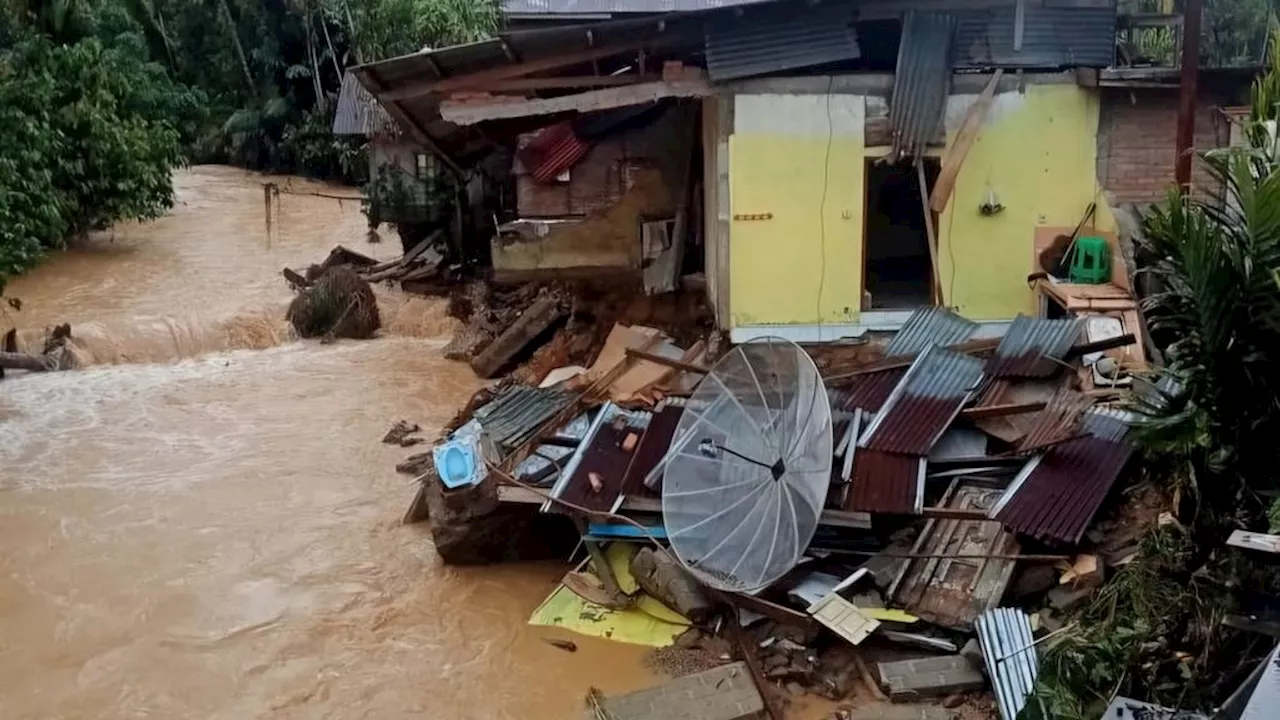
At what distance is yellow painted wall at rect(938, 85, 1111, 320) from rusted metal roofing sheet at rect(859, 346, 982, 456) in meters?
1.51

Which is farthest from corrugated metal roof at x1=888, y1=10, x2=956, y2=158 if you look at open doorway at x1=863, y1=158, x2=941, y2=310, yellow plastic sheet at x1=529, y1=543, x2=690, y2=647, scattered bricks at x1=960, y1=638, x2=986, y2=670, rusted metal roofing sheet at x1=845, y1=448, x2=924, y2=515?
scattered bricks at x1=960, y1=638, x2=986, y2=670

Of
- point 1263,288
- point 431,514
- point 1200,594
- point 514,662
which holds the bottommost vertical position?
point 514,662

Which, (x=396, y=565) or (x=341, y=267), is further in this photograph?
(x=341, y=267)

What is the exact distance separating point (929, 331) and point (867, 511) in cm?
252

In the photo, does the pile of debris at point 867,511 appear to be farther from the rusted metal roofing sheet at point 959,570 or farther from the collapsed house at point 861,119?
the collapsed house at point 861,119

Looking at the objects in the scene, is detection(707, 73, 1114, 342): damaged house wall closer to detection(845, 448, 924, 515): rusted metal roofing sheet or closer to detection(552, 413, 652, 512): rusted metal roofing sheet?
detection(552, 413, 652, 512): rusted metal roofing sheet

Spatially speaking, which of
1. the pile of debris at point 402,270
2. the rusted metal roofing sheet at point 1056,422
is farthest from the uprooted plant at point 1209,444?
the pile of debris at point 402,270

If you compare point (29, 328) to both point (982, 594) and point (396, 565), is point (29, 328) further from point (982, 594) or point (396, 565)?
point (982, 594)

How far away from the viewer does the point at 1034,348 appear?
8.98 meters

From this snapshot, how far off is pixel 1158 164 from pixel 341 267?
1457cm

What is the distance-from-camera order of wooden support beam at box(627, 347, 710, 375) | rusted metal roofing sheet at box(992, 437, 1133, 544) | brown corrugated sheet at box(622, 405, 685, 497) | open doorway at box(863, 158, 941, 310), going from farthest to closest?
open doorway at box(863, 158, 941, 310), wooden support beam at box(627, 347, 710, 375), brown corrugated sheet at box(622, 405, 685, 497), rusted metal roofing sheet at box(992, 437, 1133, 544)

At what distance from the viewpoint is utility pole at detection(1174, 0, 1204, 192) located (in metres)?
9.21

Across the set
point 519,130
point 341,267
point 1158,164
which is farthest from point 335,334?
point 1158,164

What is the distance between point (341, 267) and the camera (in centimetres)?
2034
